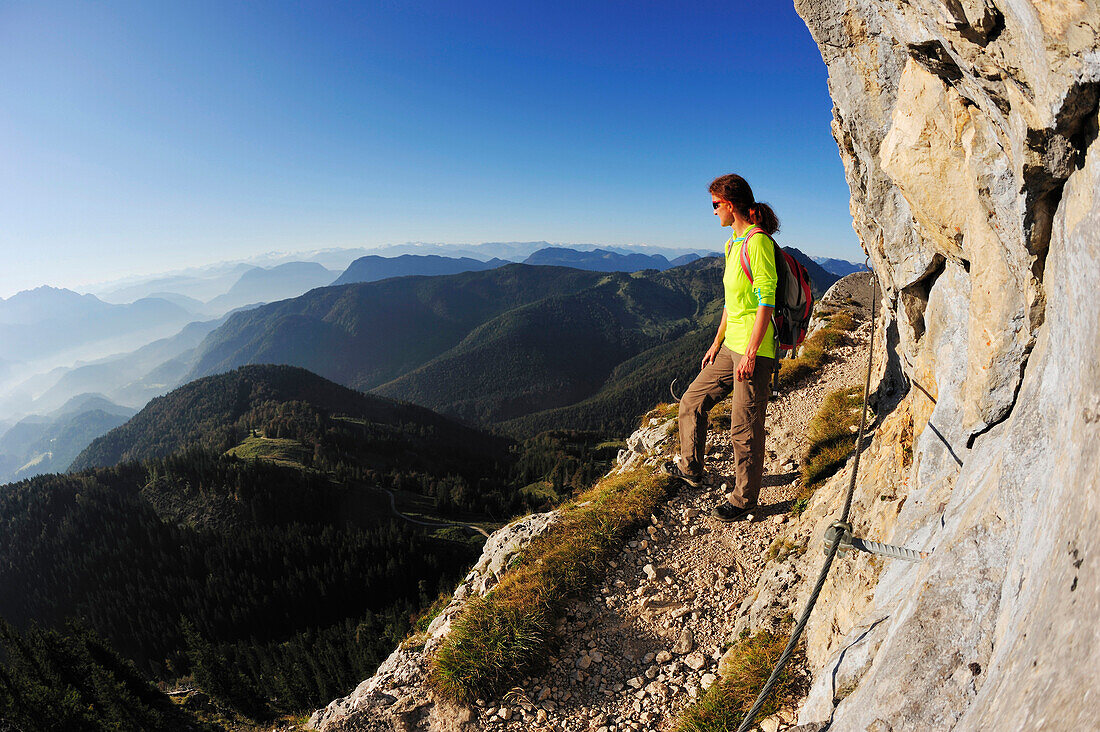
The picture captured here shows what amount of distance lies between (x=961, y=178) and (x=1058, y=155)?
64.8 inches

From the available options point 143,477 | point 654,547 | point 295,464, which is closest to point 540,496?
point 295,464

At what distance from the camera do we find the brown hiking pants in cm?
654

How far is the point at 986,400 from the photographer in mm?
3562

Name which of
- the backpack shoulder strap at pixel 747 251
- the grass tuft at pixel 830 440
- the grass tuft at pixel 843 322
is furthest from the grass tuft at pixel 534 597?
the grass tuft at pixel 843 322

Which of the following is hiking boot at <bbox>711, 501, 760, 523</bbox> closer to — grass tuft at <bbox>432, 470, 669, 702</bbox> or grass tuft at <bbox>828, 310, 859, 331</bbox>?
grass tuft at <bbox>432, 470, 669, 702</bbox>

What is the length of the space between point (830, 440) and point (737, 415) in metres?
3.41

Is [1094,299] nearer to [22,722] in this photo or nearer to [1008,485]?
[1008,485]

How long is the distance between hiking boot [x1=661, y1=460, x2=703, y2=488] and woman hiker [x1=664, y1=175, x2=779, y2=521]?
0.72m

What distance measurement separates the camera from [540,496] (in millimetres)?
123000

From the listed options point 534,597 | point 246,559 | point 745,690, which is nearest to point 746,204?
point 745,690

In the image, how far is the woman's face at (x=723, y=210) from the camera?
6230 millimetres

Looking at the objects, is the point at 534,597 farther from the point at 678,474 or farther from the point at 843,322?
the point at 843,322

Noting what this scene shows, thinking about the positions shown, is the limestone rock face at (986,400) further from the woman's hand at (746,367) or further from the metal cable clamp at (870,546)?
the woman's hand at (746,367)

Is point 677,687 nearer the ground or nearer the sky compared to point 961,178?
nearer the ground
